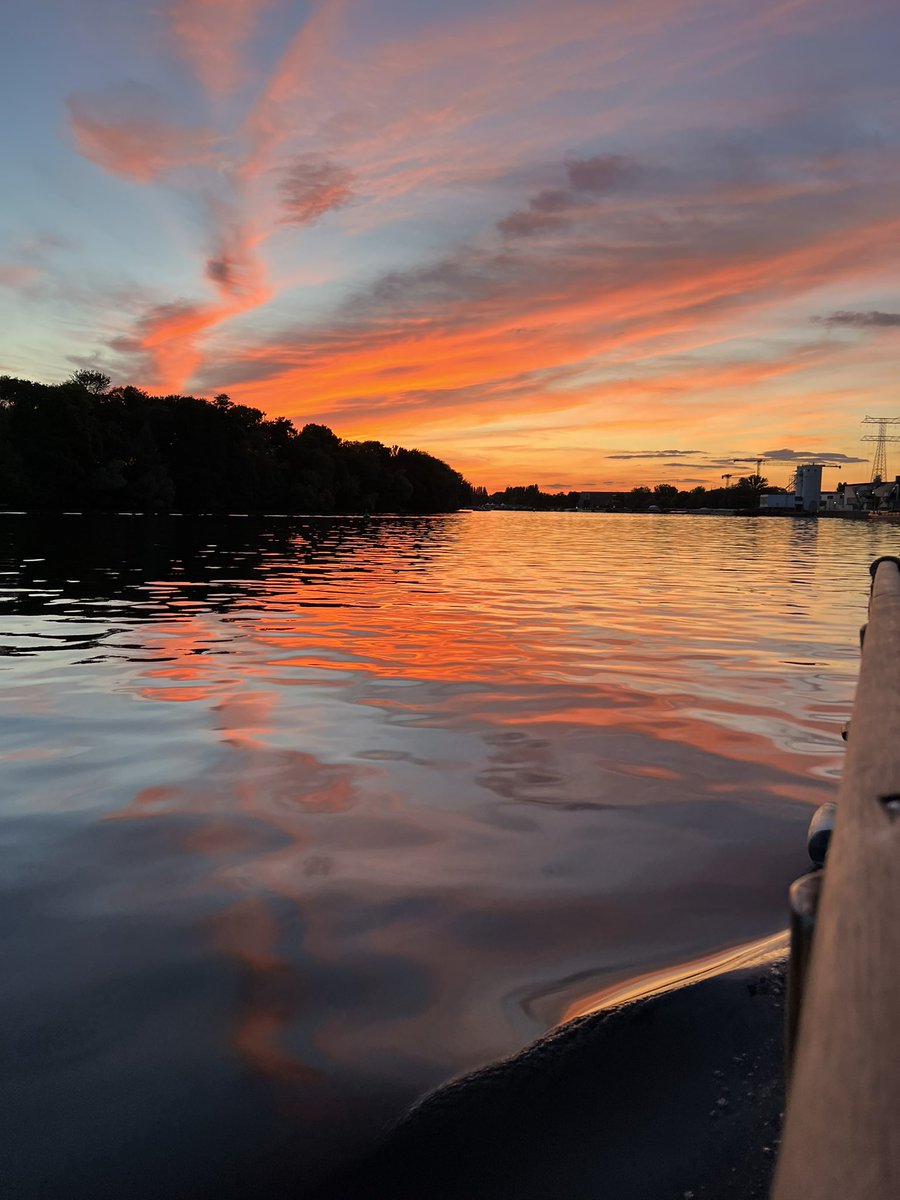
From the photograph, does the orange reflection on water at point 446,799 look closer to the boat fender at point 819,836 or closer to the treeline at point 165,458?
the boat fender at point 819,836

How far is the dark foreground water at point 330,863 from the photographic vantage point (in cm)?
278

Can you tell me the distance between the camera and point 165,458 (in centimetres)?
11444

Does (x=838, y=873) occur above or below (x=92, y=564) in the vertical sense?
above

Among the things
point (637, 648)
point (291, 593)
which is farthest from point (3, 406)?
point (637, 648)

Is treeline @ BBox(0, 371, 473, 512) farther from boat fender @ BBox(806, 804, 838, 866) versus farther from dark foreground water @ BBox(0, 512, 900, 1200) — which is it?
boat fender @ BBox(806, 804, 838, 866)

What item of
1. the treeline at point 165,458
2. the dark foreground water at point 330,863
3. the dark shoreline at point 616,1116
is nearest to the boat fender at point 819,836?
the dark shoreline at point 616,1116

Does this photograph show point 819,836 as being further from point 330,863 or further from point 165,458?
point 165,458

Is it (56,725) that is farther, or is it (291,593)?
(291,593)

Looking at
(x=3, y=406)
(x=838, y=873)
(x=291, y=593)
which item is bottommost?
(x=291, y=593)

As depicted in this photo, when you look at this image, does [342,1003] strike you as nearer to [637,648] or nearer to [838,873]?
[838,873]

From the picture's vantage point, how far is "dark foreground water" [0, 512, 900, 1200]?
109 inches

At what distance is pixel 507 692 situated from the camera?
945cm

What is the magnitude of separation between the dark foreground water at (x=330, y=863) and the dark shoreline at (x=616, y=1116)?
161 millimetres

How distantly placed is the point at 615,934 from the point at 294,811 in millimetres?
2360
